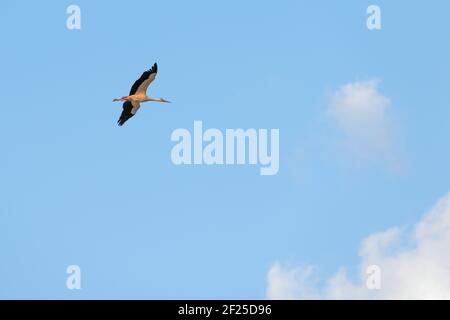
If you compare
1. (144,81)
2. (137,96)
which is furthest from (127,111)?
(144,81)

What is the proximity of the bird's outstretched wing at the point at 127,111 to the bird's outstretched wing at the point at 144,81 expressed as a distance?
106 centimetres

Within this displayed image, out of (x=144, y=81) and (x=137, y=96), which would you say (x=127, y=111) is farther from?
(x=144, y=81)

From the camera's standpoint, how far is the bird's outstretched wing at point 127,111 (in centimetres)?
5519

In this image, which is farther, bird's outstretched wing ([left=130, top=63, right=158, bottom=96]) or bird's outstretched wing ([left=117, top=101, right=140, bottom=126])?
bird's outstretched wing ([left=117, top=101, right=140, bottom=126])

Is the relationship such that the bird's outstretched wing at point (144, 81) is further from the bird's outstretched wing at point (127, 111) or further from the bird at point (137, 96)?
the bird's outstretched wing at point (127, 111)

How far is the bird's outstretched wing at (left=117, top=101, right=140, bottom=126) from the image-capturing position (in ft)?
181

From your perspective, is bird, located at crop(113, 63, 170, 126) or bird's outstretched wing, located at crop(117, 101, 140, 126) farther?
bird's outstretched wing, located at crop(117, 101, 140, 126)

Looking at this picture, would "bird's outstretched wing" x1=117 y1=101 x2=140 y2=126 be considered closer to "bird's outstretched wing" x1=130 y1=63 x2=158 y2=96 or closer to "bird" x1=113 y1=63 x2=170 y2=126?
"bird" x1=113 y1=63 x2=170 y2=126

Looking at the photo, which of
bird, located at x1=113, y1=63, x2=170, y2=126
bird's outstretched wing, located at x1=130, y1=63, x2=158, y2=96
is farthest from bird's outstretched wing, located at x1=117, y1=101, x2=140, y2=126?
bird's outstretched wing, located at x1=130, y1=63, x2=158, y2=96

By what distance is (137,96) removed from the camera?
54750mm

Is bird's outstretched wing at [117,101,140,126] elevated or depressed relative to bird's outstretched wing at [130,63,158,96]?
depressed
